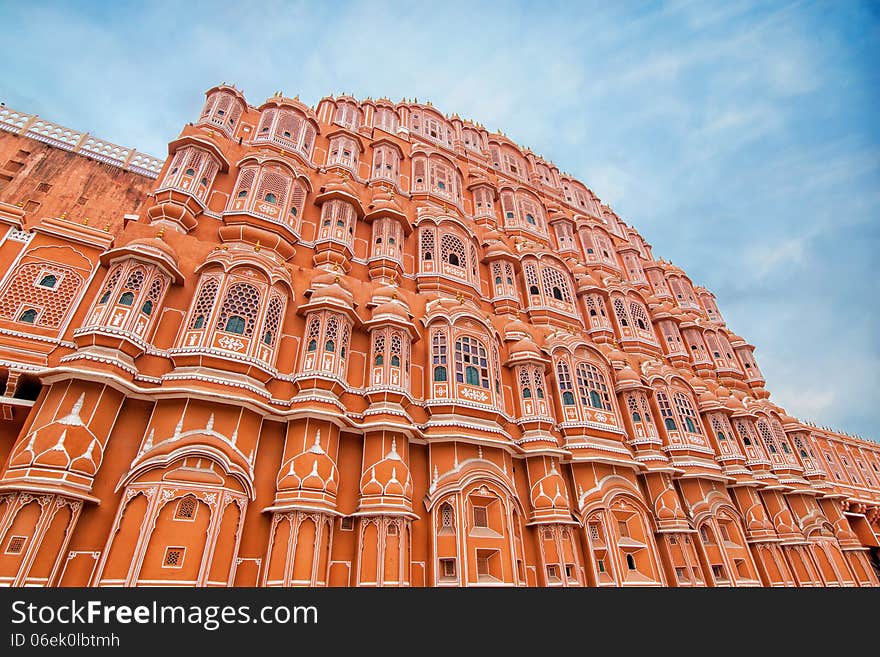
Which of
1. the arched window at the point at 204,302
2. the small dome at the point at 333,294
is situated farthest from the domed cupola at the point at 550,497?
the arched window at the point at 204,302

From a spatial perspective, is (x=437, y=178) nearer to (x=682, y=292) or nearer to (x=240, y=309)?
(x=240, y=309)

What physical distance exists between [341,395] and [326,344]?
1610 mm

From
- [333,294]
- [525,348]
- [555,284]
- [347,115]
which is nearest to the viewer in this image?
[333,294]

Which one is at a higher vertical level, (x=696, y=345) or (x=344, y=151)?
(x=344, y=151)

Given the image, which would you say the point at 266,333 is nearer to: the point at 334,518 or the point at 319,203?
the point at 334,518

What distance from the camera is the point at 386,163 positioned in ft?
74.5

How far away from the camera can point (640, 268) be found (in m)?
31.0

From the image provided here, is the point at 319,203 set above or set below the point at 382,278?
above

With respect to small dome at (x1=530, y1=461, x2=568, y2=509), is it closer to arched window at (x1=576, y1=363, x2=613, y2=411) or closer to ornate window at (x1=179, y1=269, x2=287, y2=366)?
arched window at (x1=576, y1=363, x2=613, y2=411)

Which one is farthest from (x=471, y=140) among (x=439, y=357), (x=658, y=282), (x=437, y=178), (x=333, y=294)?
(x=333, y=294)

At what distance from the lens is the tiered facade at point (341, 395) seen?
952cm
